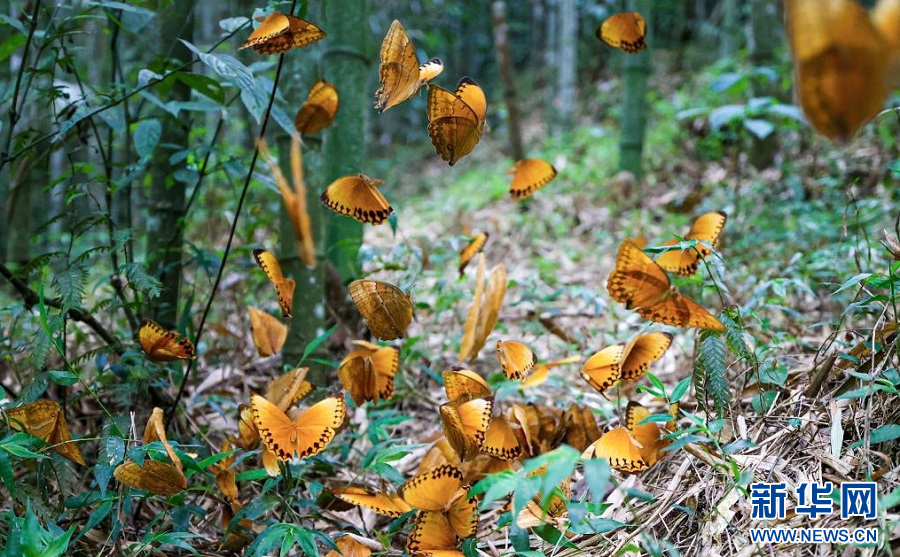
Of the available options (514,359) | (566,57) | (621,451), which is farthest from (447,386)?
(566,57)

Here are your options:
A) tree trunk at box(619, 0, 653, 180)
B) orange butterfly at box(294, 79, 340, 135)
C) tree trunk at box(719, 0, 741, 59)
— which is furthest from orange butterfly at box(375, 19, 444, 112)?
tree trunk at box(719, 0, 741, 59)

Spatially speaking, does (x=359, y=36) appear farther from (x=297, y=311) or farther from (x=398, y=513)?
(x=398, y=513)

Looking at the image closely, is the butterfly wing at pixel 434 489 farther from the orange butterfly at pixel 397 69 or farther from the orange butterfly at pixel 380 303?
the orange butterfly at pixel 397 69

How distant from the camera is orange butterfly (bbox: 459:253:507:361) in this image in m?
1.49

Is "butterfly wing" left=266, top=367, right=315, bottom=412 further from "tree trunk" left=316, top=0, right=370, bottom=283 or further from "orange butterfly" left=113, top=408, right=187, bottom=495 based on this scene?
"tree trunk" left=316, top=0, right=370, bottom=283

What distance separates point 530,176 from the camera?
4.95 feet

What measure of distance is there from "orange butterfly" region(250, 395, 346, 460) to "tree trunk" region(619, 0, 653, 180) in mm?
3749

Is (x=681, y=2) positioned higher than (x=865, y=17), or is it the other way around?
(x=681, y=2)

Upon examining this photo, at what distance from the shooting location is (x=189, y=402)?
171 centimetres

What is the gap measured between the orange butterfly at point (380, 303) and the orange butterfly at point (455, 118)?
0.97 ft

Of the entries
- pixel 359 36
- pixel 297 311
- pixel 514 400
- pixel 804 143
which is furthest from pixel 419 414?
pixel 804 143

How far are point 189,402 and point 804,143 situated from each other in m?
3.79

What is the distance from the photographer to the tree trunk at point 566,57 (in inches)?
280

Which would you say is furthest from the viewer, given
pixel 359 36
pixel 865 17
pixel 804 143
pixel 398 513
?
pixel 804 143
